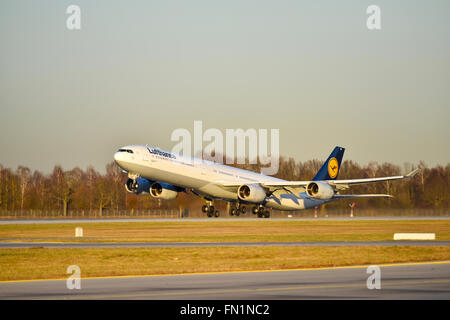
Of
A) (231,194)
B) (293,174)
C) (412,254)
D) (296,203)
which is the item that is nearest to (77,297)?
(412,254)

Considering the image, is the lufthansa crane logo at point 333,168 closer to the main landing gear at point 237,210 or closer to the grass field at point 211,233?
the main landing gear at point 237,210

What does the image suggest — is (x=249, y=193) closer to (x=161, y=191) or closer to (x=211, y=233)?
(x=161, y=191)

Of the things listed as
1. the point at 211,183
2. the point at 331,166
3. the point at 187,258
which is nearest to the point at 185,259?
the point at 187,258

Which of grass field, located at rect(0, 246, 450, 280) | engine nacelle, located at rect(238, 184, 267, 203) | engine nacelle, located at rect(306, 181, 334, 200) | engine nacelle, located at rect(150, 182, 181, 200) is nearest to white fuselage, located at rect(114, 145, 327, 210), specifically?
engine nacelle, located at rect(238, 184, 267, 203)

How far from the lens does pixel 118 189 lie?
466 ft

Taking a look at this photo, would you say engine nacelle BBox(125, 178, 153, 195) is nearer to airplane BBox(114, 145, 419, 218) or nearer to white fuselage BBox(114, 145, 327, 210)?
airplane BBox(114, 145, 419, 218)

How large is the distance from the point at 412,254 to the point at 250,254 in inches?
316

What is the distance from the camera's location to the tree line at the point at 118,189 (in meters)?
104

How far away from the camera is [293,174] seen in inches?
5182

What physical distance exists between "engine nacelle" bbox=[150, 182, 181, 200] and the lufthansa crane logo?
2478 cm

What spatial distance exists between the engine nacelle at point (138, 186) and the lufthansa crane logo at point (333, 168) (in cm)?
2702

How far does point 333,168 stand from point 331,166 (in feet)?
1.96

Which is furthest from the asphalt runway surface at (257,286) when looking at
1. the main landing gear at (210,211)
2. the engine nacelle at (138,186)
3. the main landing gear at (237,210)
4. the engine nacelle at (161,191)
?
the main landing gear at (210,211)
